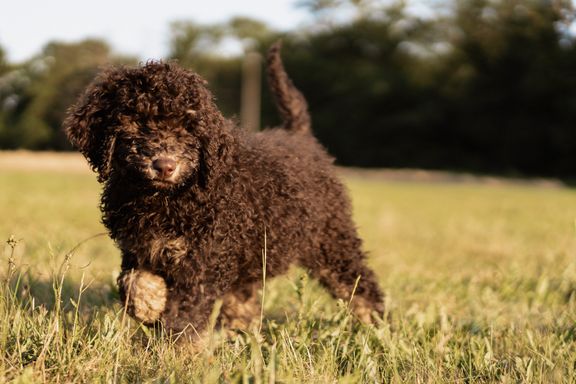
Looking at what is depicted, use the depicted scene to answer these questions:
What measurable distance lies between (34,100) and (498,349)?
50.3m

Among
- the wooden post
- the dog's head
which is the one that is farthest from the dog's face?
the wooden post

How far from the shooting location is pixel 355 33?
201ft

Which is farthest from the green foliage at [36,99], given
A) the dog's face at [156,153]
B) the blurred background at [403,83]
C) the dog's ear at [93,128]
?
the dog's face at [156,153]

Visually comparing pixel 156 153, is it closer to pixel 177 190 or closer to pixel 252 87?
pixel 177 190

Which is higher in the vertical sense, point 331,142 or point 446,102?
point 446,102

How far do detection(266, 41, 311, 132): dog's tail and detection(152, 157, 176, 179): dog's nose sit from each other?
7.85ft

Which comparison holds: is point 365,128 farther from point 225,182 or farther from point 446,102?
point 225,182

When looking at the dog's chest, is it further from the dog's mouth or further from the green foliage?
the green foliage

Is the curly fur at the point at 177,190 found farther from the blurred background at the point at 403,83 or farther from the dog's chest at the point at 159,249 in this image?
the blurred background at the point at 403,83

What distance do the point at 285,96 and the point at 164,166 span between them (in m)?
2.47

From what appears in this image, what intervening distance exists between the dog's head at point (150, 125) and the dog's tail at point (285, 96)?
1.71 m

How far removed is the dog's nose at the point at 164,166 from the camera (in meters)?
3.61

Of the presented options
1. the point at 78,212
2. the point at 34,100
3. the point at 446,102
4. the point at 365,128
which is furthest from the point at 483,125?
the point at 78,212

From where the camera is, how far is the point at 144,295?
3830 millimetres
